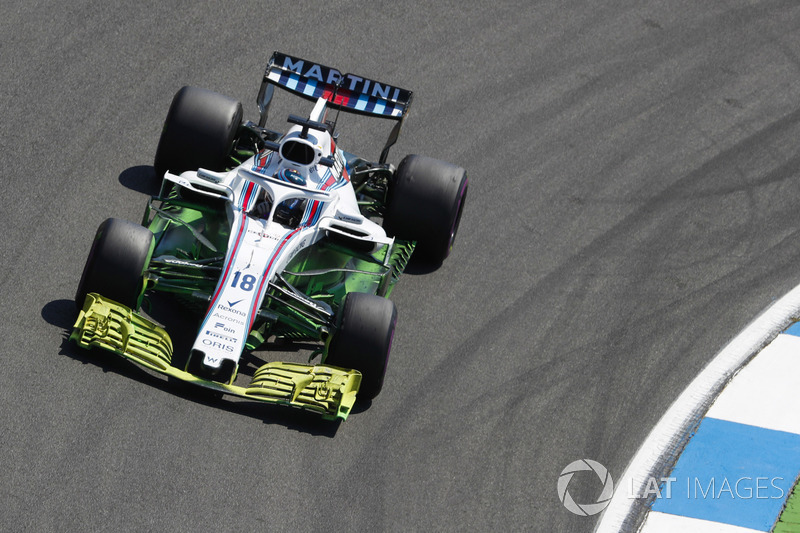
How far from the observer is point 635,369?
10.9 meters

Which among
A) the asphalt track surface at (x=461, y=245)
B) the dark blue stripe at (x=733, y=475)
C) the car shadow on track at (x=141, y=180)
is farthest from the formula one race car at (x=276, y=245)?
the dark blue stripe at (x=733, y=475)

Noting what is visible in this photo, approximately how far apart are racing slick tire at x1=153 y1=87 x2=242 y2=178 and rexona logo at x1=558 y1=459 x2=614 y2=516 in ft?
14.5

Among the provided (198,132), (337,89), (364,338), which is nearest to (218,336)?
(364,338)

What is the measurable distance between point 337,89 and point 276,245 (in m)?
2.58

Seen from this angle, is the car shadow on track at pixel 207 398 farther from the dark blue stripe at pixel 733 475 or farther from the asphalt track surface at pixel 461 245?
the dark blue stripe at pixel 733 475

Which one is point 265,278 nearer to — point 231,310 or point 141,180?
point 231,310

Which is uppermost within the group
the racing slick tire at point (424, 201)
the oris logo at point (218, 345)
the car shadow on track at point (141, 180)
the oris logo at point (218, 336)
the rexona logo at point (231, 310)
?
the racing slick tire at point (424, 201)

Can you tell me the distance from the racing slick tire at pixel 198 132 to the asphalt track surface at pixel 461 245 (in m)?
0.67

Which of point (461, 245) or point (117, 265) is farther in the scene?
point (461, 245)

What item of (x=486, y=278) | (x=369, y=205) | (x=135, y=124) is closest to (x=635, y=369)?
(x=486, y=278)

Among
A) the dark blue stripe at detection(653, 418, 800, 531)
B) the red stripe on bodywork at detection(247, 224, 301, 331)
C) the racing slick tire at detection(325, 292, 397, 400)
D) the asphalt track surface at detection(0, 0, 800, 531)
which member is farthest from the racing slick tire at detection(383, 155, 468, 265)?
the dark blue stripe at detection(653, 418, 800, 531)

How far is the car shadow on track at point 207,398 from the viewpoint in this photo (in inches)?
Result: 367

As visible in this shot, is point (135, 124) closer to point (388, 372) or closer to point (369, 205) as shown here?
point (369, 205)

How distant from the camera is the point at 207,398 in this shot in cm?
934
